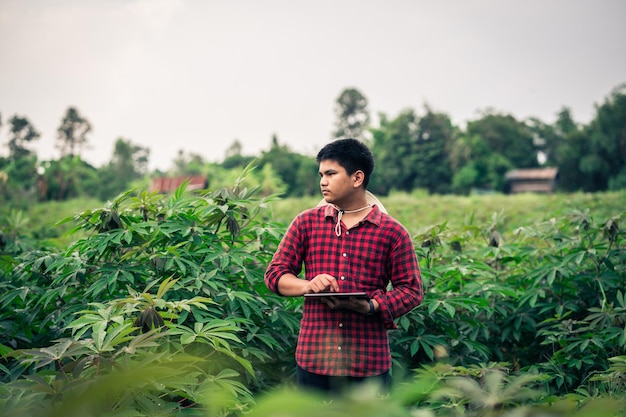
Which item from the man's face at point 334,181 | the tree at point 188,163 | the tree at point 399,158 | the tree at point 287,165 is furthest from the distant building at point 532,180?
the man's face at point 334,181

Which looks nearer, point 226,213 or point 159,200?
point 226,213

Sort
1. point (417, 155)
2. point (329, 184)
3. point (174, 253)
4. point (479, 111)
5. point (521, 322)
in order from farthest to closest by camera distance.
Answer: point (479, 111)
point (417, 155)
point (521, 322)
point (174, 253)
point (329, 184)

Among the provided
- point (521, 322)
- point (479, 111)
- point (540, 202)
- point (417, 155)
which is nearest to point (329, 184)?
point (521, 322)

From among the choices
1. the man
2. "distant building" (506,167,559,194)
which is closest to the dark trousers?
the man

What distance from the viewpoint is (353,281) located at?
79.9 inches

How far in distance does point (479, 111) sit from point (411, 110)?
24.5 feet

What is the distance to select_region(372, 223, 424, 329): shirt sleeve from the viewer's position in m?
1.92

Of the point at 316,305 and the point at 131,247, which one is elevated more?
the point at 131,247

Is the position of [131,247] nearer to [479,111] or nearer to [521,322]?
[521,322]

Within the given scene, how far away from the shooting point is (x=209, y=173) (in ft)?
109

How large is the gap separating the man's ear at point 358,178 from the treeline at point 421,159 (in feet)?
63.1

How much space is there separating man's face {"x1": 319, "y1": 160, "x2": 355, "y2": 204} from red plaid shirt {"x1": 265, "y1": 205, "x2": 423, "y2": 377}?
0.32 feet

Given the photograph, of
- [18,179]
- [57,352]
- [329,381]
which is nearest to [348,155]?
[329,381]

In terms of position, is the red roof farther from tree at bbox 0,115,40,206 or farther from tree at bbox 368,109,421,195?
tree at bbox 0,115,40,206
